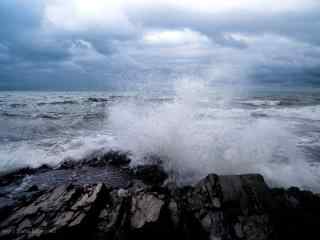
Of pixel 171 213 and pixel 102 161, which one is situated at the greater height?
pixel 171 213

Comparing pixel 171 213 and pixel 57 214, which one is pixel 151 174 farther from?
pixel 57 214

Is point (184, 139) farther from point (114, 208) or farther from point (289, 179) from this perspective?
point (114, 208)

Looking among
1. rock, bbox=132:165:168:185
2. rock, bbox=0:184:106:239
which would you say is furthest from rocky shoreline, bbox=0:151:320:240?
rock, bbox=132:165:168:185

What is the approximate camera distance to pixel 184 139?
8820 mm

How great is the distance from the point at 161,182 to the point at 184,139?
289 cm

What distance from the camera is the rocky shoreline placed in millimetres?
3494

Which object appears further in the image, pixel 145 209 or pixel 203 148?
pixel 203 148

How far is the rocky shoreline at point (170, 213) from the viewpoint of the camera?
3494 millimetres

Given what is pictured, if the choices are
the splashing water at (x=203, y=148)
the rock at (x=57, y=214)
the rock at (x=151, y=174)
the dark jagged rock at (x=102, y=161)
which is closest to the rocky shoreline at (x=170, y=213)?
the rock at (x=57, y=214)

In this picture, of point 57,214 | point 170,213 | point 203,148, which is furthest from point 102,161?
point 170,213

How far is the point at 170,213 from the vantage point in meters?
3.93

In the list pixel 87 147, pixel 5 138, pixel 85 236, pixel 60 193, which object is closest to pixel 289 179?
pixel 85 236

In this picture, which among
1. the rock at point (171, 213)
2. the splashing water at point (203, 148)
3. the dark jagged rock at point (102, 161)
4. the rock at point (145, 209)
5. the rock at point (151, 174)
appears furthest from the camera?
the dark jagged rock at point (102, 161)

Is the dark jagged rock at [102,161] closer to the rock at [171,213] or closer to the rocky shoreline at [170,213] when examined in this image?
the rocky shoreline at [170,213]
